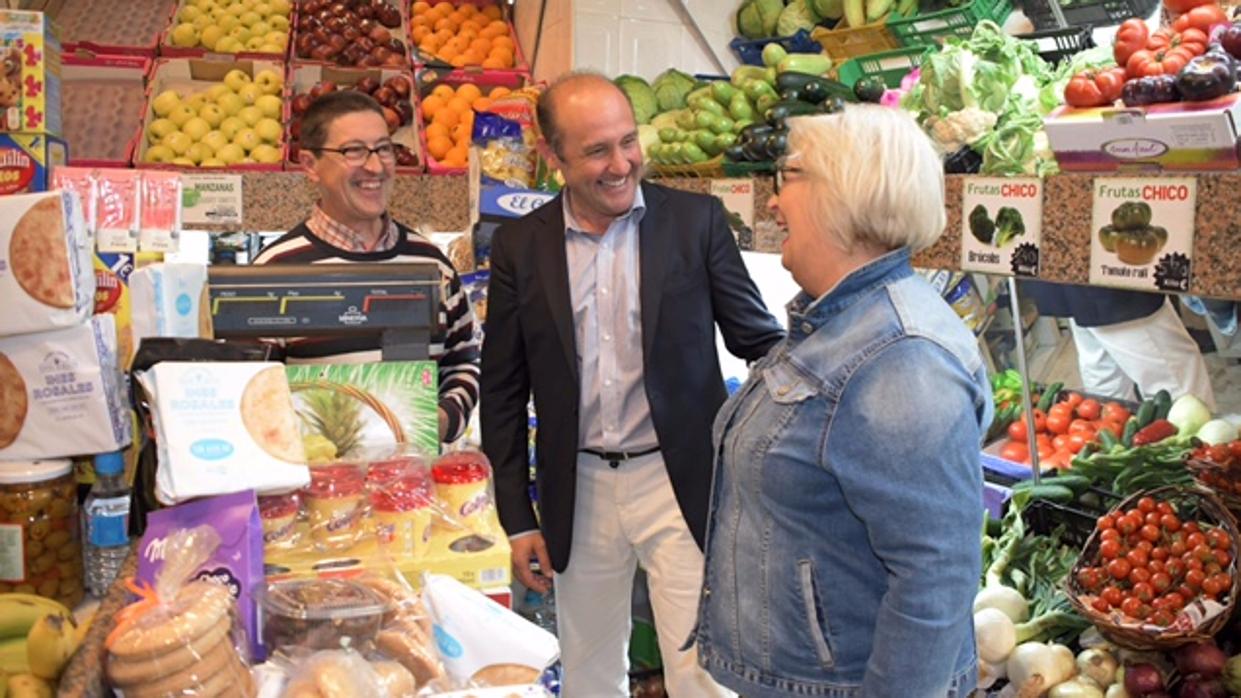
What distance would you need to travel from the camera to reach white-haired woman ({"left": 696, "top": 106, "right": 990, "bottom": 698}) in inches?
69.1

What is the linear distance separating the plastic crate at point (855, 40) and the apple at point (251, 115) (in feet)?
8.94

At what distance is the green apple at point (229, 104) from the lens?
562cm

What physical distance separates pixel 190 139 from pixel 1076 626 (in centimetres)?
438

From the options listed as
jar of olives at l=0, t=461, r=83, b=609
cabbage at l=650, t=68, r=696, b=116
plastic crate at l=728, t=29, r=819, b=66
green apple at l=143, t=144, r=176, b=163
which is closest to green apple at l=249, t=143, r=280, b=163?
green apple at l=143, t=144, r=176, b=163

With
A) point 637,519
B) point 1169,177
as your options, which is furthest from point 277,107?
point 1169,177

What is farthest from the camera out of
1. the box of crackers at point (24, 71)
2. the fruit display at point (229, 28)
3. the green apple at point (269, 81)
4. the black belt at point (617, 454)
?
the fruit display at point (229, 28)

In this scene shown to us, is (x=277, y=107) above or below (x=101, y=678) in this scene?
above

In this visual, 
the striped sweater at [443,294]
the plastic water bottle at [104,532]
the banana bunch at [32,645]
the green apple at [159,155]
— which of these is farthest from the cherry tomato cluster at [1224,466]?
the green apple at [159,155]

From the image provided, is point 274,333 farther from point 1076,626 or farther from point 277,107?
point 277,107

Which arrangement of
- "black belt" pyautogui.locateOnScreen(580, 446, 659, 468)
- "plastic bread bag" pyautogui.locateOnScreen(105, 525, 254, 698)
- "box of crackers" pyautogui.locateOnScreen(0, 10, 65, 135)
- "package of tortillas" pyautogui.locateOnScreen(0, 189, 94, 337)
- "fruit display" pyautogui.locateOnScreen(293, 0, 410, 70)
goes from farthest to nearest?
"fruit display" pyautogui.locateOnScreen(293, 0, 410, 70), "black belt" pyautogui.locateOnScreen(580, 446, 659, 468), "box of crackers" pyautogui.locateOnScreen(0, 10, 65, 135), "package of tortillas" pyautogui.locateOnScreen(0, 189, 94, 337), "plastic bread bag" pyautogui.locateOnScreen(105, 525, 254, 698)

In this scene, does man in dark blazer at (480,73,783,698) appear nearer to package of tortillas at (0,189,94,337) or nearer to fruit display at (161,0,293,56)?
package of tortillas at (0,189,94,337)

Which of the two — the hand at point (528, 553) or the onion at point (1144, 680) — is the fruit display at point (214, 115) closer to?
the hand at point (528, 553)

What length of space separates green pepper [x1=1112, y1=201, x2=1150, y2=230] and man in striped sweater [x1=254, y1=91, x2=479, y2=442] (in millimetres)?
1588

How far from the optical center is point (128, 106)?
5742 mm
